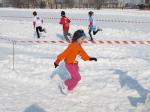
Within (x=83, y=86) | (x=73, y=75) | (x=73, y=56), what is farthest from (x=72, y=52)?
(x=83, y=86)

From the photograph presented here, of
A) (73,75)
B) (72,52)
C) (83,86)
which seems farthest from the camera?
(83,86)

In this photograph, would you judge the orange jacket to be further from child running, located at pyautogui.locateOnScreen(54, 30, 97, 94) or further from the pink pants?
the pink pants

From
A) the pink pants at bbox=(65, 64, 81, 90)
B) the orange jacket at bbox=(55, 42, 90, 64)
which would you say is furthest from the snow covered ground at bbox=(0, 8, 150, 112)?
the orange jacket at bbox=(55, 42, 90, 64)

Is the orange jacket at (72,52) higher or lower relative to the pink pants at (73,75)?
higher

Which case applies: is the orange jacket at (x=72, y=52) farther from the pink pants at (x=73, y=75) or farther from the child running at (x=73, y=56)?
the pink pants at (x=73, y=75)

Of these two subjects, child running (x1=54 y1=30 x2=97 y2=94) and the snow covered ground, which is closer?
the snow covered ground

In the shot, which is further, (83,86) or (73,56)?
(83,86)

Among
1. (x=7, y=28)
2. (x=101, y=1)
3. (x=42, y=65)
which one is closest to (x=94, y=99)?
(x=42, y=65)

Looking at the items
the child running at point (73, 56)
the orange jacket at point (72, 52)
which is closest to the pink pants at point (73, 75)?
the child running at point (73, 56)

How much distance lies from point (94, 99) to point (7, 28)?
2231cm

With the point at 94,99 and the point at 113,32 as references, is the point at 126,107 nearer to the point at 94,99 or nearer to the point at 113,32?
the point at 94,99

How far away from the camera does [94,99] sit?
28.9 feet

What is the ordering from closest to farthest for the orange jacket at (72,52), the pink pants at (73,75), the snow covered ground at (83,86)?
the snow covered ground at (83,86) < the orange jacket at (72,52) < the pink pants at (73,75)

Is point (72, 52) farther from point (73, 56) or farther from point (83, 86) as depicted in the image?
point (83, 86)
